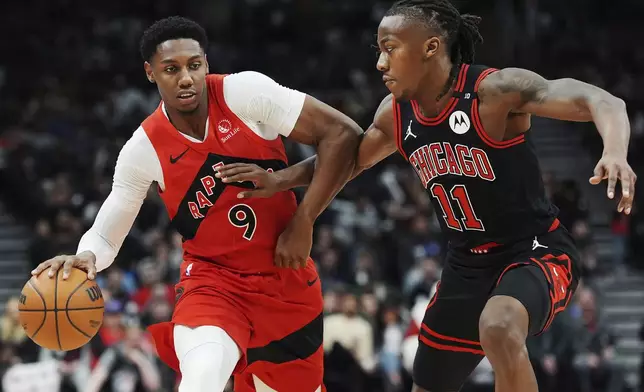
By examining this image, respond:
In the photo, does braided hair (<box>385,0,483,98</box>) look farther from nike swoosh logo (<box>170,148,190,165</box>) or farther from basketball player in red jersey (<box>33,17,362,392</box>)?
nike swoosh logo (<box>170,148,190,165</box>)

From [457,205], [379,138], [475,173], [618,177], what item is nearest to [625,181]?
[618,177]

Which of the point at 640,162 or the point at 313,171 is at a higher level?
the point at 313,171

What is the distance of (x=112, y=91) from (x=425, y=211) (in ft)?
19.9

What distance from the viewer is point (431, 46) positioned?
16.6ft

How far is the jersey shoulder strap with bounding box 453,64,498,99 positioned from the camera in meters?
4.98

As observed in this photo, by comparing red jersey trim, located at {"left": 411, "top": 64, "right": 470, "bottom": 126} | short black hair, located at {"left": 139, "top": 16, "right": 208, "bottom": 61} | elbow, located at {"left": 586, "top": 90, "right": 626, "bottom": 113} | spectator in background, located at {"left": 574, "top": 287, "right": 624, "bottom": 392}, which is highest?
short black hair, located at {"left": 139, "top": 16, "right": 208, "bottom": 61}

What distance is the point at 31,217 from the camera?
575 inches

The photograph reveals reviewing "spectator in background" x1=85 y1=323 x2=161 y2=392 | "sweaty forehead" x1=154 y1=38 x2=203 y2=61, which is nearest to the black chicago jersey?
"sweaty forehead" x1=154 y1=38 x2=203 y2=61

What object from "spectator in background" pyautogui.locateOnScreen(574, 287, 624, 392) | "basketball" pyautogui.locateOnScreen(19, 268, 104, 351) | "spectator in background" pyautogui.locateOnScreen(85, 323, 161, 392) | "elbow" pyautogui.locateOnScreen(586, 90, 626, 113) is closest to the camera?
"elbow" pyautogui.locateOnScreen(586, 90, 626, 113)

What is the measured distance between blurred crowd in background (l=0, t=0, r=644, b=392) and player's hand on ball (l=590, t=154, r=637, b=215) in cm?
630

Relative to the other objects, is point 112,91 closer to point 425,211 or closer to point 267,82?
point 425,211

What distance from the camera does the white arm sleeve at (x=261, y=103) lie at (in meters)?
5.39

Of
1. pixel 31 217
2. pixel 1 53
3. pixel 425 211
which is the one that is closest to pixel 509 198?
pixel 425 211

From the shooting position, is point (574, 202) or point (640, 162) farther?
point (640, 162)
